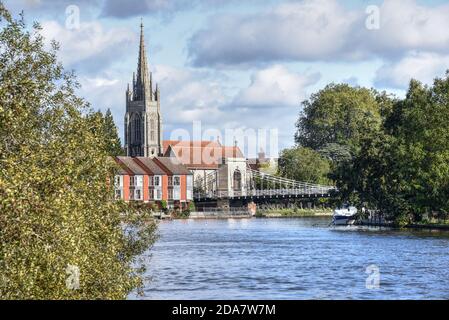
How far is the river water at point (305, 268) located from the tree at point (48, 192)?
299 inches

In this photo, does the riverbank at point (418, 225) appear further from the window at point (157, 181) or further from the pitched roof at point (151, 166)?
the pitched roof at point (151, 166)

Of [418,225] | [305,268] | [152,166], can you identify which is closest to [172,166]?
[152,166]

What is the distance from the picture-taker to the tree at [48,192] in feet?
78.6

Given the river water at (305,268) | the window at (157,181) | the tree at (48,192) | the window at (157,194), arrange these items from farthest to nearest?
1. the window at (157,181)
2. the window at (157,194)
3. the river water at (305,268)
4. the tree at (48,192)

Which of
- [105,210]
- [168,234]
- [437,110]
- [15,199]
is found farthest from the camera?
[168,234]

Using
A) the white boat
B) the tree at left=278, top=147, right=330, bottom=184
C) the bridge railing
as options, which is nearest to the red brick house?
the bridge railing

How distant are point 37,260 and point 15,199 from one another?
5.91 ft

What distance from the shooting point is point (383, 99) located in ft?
557

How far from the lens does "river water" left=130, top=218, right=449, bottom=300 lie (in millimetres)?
47719

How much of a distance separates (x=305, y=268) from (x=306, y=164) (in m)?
134

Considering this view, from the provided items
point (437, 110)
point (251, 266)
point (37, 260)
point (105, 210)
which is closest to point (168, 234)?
point (437, 110)

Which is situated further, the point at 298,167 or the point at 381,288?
the point at 298,167

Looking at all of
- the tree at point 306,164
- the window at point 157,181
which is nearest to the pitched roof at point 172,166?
the window at point 157,181
